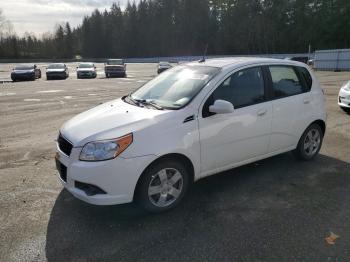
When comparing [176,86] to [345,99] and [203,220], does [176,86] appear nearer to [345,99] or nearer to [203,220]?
[203,220]

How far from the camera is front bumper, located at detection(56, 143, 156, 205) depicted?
358 cm

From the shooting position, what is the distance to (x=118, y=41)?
10794 cm

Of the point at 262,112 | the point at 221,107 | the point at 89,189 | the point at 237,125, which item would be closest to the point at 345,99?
the point at 262,112

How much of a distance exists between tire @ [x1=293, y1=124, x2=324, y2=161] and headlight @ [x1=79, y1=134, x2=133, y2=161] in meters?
3.18

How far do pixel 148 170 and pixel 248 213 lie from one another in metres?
1.28

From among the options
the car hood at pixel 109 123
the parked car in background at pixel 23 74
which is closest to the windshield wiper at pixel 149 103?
the car hood at pixel 109 123

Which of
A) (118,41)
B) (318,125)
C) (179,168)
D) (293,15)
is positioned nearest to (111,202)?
(179,168)

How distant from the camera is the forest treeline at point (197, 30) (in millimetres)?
73156

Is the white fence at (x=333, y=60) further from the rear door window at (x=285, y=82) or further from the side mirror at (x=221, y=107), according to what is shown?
the side mirror at (x=221, y=107)

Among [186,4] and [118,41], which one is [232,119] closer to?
[186,4]

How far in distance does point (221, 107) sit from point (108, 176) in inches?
60.2

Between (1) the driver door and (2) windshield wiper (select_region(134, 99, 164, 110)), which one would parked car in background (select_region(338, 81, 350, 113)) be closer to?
(1) the driver door

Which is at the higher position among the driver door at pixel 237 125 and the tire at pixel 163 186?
the driver door at pixel 237 125

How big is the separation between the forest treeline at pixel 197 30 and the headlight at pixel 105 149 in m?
75.4
